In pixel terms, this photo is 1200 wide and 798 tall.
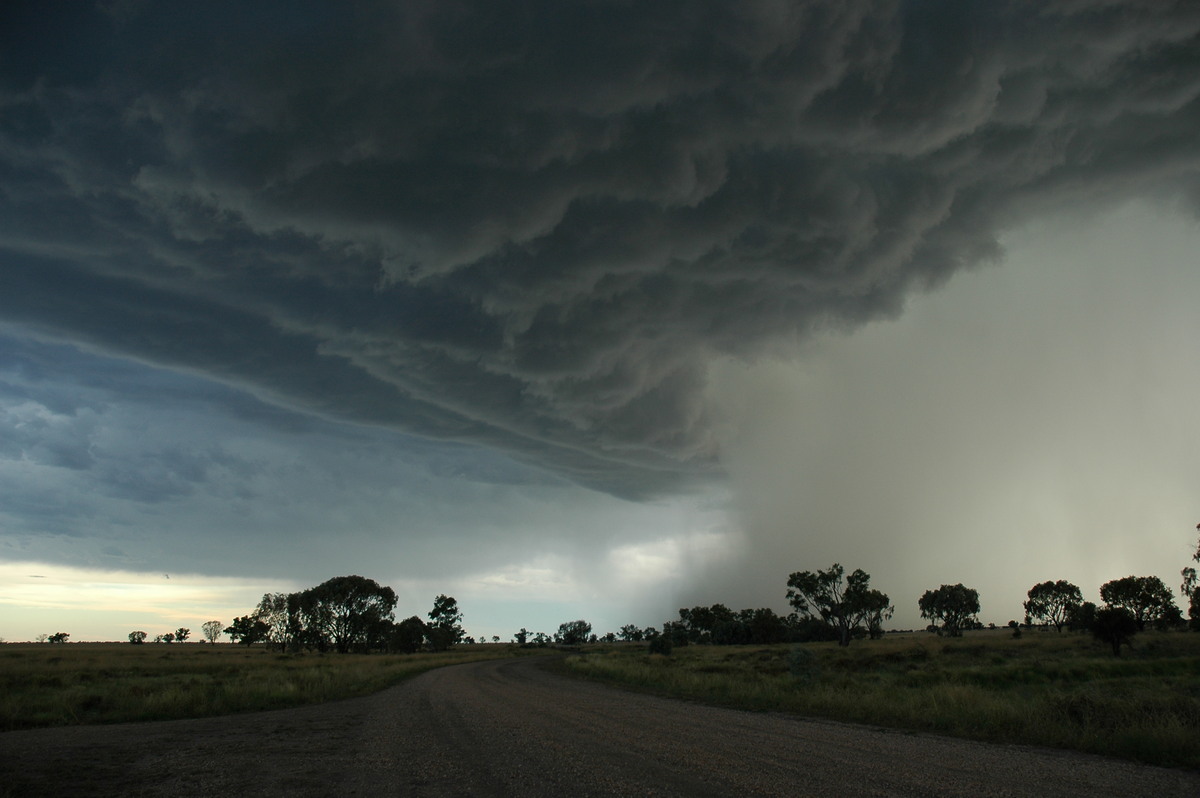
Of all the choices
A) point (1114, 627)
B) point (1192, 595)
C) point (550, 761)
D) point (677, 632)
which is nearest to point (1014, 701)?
point (550, 761)

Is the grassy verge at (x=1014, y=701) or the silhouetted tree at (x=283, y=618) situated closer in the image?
the grassy verge at (x=1014, y=701)

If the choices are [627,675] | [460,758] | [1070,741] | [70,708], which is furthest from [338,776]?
[627,675]

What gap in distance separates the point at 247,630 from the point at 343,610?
5437 cm

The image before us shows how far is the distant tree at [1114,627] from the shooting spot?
48050 mm

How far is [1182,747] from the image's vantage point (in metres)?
10.7

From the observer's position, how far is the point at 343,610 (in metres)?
102

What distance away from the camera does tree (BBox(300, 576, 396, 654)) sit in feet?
331

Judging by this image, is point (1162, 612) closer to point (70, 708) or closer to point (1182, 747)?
point (1182, 747)

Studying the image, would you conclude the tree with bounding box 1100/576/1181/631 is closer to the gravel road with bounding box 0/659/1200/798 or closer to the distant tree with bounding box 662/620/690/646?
the distant tree with bounding box 662/620/690/646

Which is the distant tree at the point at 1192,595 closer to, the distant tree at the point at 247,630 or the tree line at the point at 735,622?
the tree line at the point at 735,622

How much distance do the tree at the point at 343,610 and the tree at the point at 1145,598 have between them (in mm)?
128924

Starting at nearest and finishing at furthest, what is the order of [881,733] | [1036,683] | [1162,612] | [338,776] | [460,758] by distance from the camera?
[338,776] < [460,758] < [881,733] < [1036,683] < [1162,612]

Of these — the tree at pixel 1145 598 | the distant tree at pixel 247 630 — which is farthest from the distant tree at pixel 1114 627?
the distant tree at pixel 247 630

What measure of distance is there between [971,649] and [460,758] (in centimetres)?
6043
